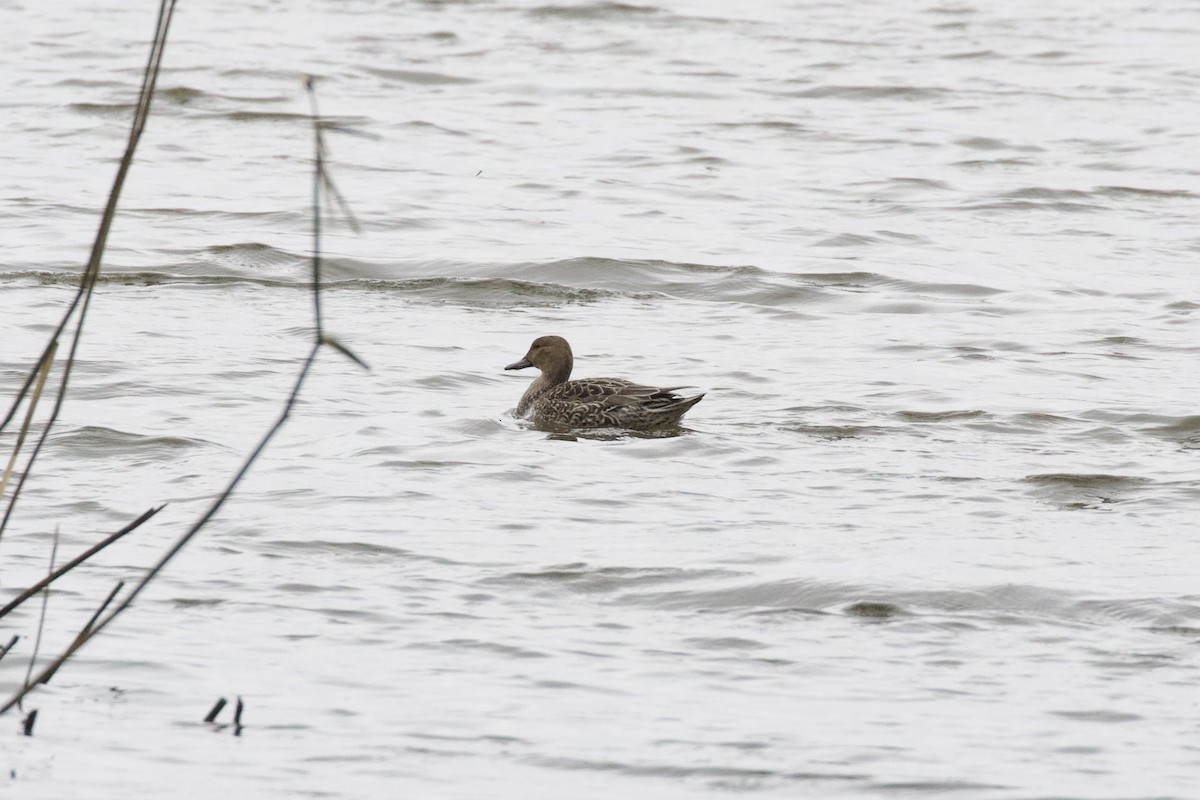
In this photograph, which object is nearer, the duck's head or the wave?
the duck's head

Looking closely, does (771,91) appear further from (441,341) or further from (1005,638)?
(1005,638)

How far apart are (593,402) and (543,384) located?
0.35 metres

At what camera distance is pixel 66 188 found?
Result: 1549cm

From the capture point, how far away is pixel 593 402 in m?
10.1

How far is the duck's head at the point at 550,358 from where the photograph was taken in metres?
10.5

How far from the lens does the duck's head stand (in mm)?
10484

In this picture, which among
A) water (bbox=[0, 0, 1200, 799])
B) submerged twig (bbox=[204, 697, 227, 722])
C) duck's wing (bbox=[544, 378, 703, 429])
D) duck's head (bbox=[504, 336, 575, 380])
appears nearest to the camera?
submerged twig (bbox=[204, 697, 227, 722])

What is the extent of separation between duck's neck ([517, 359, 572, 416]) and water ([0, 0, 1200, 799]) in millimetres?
167

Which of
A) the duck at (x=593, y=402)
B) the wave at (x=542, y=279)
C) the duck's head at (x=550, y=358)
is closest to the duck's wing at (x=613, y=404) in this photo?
the duck at (x=593, y=402)

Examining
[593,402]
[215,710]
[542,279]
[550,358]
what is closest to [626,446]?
[593,402]

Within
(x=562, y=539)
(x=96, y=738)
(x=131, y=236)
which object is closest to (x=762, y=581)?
(x=562, y=539)

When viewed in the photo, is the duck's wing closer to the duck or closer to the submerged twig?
the duck

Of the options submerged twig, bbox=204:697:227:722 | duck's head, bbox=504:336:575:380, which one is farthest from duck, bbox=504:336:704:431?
submerged twig, bbox=204:697:227:722

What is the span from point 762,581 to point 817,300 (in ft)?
19.9
